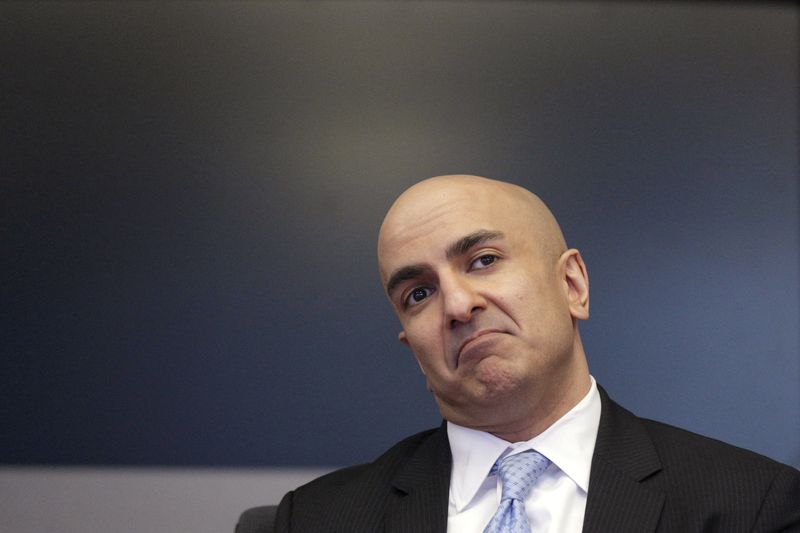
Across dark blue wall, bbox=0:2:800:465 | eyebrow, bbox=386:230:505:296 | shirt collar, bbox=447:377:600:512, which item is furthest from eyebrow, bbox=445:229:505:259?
dark blue wall, bbox=0:2:800:465

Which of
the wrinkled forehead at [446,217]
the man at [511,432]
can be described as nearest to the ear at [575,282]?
the man at [511,432]

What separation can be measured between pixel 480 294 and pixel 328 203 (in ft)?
3.46

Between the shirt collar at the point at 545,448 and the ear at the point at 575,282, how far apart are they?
0.66ft

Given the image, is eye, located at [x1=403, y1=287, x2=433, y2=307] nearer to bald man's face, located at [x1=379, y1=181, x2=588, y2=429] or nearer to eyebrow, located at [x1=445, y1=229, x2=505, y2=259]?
bald man's face, located at [x1=379, y1=181, x2=588, y2=429]

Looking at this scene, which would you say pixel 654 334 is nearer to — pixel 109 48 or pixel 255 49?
pixel 255 49

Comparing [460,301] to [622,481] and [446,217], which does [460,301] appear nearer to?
[446,217]

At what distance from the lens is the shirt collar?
206 cm

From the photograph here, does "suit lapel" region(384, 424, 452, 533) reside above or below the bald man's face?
below

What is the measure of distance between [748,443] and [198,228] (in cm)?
181

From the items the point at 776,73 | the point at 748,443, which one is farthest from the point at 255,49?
the point at 748,443

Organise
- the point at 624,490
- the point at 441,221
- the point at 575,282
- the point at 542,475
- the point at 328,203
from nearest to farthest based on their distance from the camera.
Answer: the point at 624,490
the point at 542,475
the point at 441,221
the point at 575,282
the point at 328,203

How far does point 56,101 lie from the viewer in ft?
9.68

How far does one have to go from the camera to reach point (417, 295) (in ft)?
→ 7.22

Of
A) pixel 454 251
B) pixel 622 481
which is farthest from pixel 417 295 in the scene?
pixel 622 481
